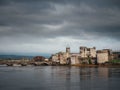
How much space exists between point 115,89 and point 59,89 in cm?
1026

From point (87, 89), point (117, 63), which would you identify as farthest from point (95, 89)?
point (117, 63)

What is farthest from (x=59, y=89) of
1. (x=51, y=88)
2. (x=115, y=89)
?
(x=115, y=89)

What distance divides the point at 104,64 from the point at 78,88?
485 ft

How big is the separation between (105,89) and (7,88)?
18.7 m

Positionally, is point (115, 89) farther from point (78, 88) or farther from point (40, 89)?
point (40, 89)

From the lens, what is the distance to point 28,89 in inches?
2082

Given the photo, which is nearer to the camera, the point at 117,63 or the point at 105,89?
the point at 105,89

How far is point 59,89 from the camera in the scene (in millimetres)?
52875

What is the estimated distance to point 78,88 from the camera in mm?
54062

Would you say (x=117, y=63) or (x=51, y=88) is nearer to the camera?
(x=51, y=88)

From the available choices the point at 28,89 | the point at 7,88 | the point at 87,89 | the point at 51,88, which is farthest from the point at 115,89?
the point at 7,88

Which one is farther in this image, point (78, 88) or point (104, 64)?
point (104, 64)

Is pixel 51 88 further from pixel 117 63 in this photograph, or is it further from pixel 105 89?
pixel 117 63

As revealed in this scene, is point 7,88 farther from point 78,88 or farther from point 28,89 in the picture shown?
point 78,88
